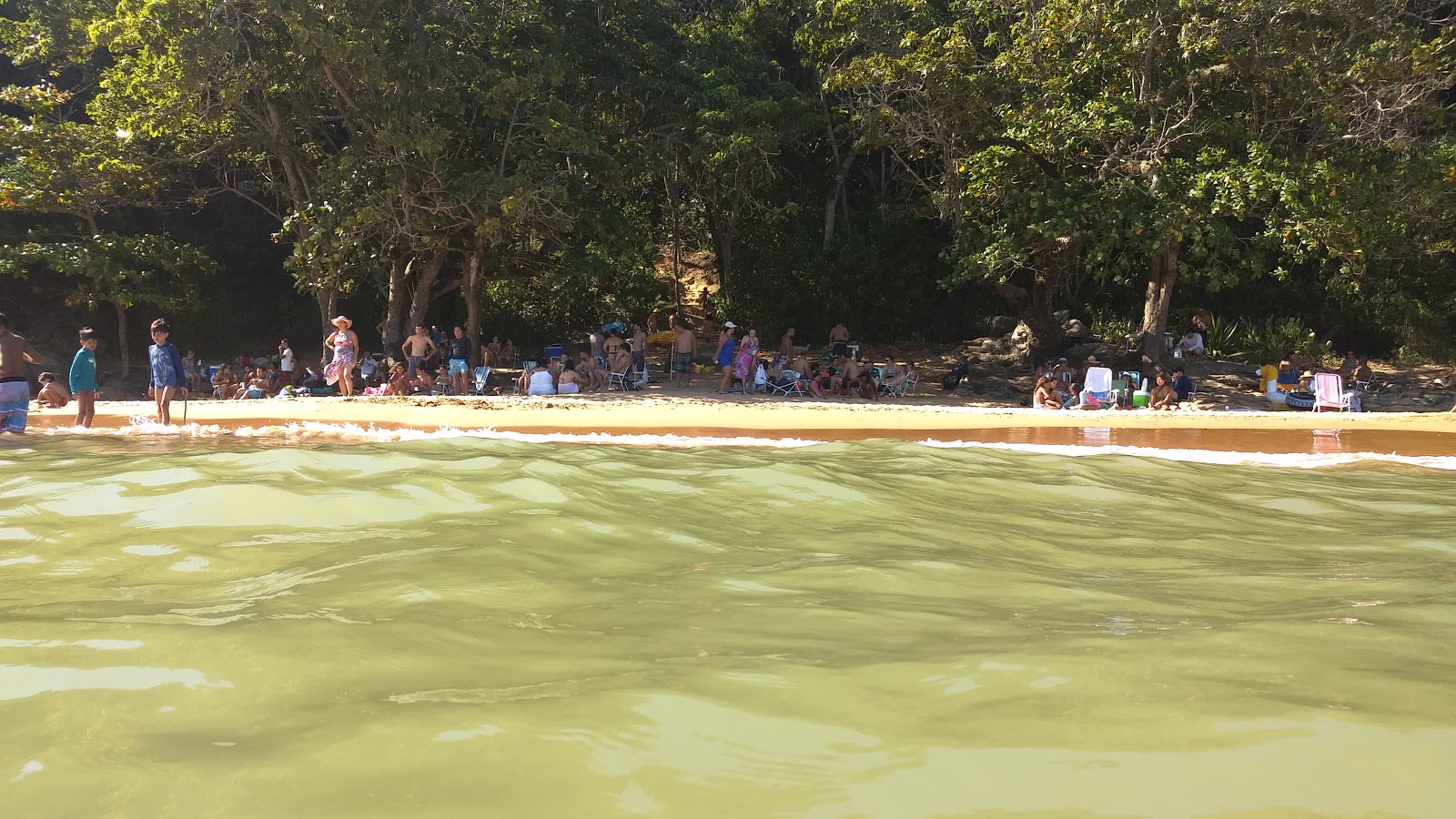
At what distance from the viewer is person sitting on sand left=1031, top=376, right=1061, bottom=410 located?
49.5 ft

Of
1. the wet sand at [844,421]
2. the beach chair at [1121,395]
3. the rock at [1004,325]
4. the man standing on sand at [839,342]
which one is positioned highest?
the rock at [1004,325]

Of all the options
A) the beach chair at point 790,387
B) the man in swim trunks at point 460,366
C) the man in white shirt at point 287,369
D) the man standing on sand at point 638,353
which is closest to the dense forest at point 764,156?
the man in white shirt at point 287,369

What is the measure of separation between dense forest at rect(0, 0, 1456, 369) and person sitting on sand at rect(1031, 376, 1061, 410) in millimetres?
2445

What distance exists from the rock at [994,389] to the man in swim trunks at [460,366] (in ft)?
30.4

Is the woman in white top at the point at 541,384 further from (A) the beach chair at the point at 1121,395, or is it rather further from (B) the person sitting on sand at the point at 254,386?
(A) the beach chair at the point at 1121,395

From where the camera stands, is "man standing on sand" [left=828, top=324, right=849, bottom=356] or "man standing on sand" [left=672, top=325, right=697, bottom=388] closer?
"man standing on sand" [left=672, top=325, right=697, bottom=388]

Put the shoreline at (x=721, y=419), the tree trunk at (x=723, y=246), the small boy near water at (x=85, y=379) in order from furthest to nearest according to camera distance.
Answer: the tree trunk at (x=723, y=246) → the shoreline at (x=721, y=419) → the small boy near water at (x=85, y=379)

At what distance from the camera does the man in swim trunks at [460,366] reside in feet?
55.7

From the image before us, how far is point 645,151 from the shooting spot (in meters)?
19.1

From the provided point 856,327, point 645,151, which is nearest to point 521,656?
point 645,151

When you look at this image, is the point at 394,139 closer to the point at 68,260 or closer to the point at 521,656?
the point at 68,260

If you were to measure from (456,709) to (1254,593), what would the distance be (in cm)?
344

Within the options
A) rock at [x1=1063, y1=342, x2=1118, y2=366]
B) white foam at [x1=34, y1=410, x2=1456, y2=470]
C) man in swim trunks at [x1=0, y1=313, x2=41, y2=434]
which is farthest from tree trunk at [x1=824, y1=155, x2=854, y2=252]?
man in swim trunks at [x1=0, y1=313, x2=41, y2=434]

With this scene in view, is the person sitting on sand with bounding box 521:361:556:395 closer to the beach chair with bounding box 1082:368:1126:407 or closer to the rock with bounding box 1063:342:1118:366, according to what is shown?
the beach chair with bounding box 1082:368:1126:407
